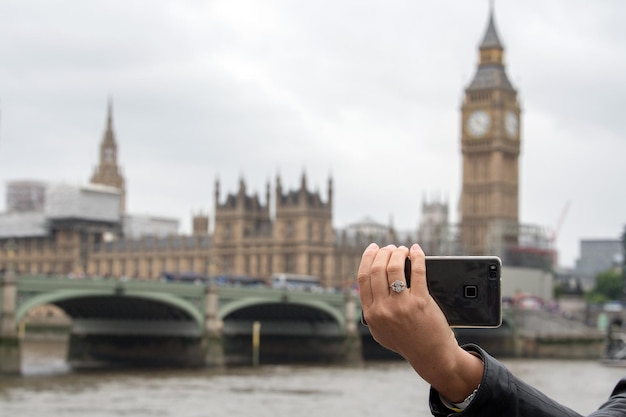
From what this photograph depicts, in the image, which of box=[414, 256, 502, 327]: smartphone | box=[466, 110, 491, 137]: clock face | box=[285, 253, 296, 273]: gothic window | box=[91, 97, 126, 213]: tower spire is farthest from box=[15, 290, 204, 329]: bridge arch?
box=[91, 97, 126, 213]: tower spire

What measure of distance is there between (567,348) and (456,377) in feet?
200

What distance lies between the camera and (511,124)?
326ft

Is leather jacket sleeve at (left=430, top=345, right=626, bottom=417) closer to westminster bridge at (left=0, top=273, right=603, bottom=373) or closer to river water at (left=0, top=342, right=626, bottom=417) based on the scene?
river water at (left=0, top=342, right=626, bottom=417)

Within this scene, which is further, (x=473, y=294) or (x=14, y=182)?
(x=14, y=182)

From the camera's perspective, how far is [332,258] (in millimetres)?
89500

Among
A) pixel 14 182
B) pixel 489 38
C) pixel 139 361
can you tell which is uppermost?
pixel 489 38

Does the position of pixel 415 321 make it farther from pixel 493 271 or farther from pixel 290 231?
pixel 290 231

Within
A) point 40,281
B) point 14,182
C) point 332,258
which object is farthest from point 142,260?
point 40,281

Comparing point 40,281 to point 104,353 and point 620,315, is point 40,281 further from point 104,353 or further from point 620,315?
point 620,315

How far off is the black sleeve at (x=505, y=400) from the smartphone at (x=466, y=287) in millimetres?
121

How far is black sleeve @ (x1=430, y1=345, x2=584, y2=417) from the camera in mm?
2277

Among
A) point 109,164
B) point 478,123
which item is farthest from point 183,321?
point 109,164

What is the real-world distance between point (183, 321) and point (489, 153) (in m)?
52.1

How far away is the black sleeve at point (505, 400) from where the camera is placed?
2.28 m
